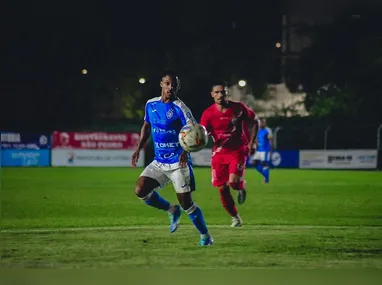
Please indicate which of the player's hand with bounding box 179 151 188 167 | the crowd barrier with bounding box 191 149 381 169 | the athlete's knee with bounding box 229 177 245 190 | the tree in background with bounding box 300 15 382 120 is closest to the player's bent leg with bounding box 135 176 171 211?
the player's hand with bounding box 179 151 188 167

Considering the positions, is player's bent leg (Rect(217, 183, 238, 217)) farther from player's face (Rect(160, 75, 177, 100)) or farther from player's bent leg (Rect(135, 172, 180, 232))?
player's face (Rect(160, 75, 177, 100))

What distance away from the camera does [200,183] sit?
51.2 feet

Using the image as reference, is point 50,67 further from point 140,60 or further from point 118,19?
point 118,19

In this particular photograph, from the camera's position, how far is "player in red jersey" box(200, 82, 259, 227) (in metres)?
7.74

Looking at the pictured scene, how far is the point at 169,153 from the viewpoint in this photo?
6.87 m

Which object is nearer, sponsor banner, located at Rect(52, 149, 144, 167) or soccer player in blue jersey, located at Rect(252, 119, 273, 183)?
soccer player in blue jersey, located at Rect(252, 119, 273, 183)

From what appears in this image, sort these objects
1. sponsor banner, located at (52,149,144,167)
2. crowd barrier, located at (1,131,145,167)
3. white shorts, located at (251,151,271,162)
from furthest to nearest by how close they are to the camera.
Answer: sponsor banner, located at (52,149,144,167) → crowd barrier, located at (1,131,145,167) → white shorts, located at (251,151,271,162)

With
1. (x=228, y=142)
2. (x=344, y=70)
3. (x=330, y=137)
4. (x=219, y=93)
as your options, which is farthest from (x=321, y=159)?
(x=219, y=93)

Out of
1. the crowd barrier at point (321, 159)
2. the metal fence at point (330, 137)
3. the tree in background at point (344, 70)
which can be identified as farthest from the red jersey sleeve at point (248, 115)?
the crowd barrier at point (321, 159)

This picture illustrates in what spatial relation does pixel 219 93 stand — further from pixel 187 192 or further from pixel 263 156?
pixel 263 156

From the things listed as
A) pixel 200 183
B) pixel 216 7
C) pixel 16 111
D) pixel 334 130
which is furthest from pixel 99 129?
pixel 216 7

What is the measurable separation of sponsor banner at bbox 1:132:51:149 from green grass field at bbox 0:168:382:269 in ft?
15.5

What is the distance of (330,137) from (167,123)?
34.4ft

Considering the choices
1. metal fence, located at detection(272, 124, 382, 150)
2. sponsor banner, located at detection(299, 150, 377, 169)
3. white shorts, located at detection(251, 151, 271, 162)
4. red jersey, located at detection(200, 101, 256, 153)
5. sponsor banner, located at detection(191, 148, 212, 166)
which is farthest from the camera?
sponsor banner, located at detection(191, 148, 212, 166)
